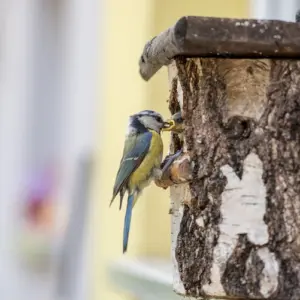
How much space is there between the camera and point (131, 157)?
1644mm

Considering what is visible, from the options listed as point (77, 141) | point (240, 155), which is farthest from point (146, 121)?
point (77, 141)

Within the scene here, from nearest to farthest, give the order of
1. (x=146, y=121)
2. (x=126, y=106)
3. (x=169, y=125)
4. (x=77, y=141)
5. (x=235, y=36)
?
(x=235, y=36), (x=169, y=125), (x=146, y=121), (x=126, y=106), (x=77, y=141)

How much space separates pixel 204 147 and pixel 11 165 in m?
4.02

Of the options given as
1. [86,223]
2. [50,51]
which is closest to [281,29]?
[86,223]

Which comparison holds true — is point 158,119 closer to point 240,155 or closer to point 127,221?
point 127,221

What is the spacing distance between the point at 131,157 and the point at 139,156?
3 cm

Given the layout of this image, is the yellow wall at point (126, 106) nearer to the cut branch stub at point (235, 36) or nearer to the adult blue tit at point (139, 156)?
the adult blue tit at point (139, 156)

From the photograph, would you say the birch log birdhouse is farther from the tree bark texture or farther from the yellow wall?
the yellow wall

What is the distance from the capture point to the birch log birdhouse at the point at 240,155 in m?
1.22

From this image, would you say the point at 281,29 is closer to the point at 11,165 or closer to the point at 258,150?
the point at 258,150

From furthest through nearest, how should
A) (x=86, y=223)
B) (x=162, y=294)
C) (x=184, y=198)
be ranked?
1. (x=86, y=223)
2. (x=162, y=294)
3. (x=184, y=198)

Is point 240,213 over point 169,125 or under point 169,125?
under

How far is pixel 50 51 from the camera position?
4938mm

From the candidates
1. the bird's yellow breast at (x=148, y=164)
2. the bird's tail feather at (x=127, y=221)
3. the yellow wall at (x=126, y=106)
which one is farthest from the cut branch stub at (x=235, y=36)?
the yellow wall at (x=126, y=106)
